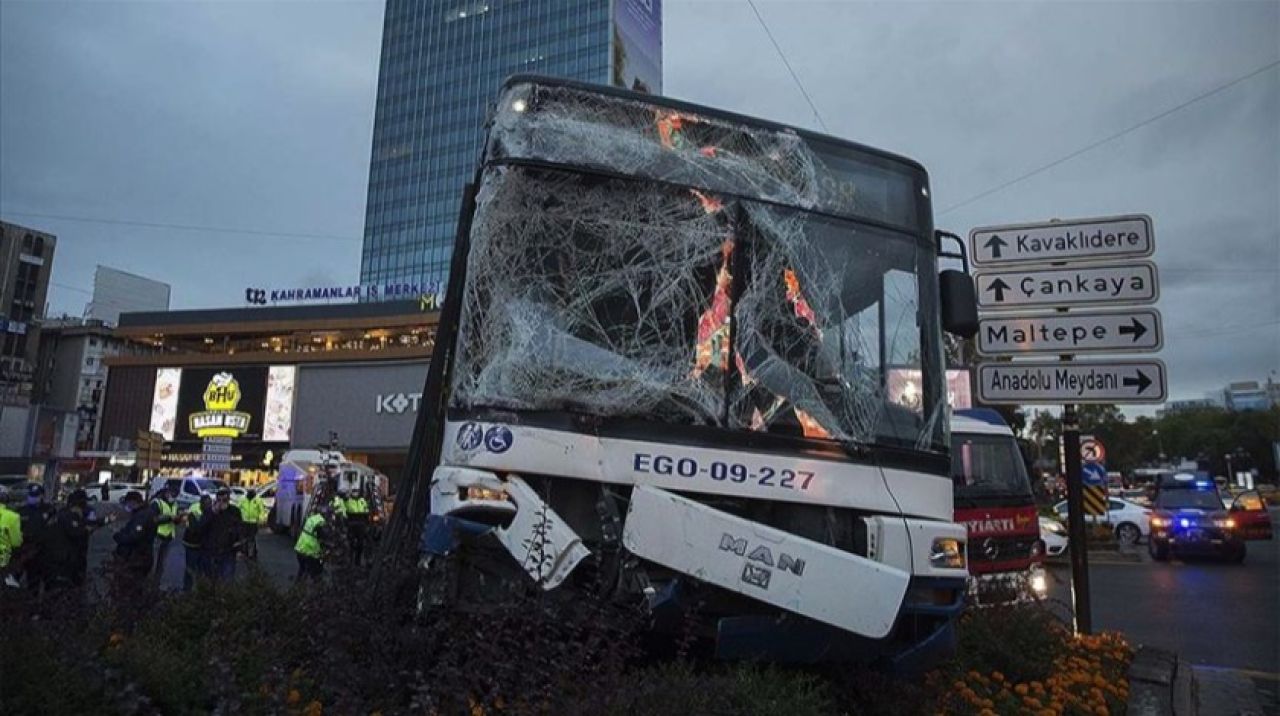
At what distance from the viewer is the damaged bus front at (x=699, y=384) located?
A: 153 inches

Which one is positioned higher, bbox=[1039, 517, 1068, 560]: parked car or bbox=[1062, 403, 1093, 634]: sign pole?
bbox=[1062, 403, 1093, 634]: sign pole

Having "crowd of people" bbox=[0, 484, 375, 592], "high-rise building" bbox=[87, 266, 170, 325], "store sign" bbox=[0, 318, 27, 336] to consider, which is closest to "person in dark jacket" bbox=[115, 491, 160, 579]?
"crowd of people" bbox=[0, 484, 375, 592]

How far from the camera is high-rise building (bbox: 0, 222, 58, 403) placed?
71.6 meters

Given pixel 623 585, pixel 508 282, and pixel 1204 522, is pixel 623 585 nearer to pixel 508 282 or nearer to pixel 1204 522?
pixel 508 282

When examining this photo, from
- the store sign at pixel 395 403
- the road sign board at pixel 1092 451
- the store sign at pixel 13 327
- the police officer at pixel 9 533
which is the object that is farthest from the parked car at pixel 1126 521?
the store sign at pixel 13 327

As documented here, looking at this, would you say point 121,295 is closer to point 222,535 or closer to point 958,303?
point 222,535

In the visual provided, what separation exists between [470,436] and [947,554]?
8.45 feet

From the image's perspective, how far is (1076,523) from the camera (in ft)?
26.6

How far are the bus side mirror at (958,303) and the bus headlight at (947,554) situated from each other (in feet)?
4.43

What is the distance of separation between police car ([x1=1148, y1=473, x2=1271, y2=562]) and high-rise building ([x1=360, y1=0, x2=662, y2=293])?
261 ft

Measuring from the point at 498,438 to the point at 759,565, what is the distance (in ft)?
4.58

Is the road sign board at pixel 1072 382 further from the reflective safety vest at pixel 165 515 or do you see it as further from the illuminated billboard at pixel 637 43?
the illuminated billboard at pixel 637 43

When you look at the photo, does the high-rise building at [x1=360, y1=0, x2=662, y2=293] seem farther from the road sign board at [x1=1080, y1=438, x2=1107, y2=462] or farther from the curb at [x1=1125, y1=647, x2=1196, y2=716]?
the curb at [x1=1125, y1=647, x2=1196, y2=716]

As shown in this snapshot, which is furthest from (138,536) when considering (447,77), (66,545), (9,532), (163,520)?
Answer: (447,77)
